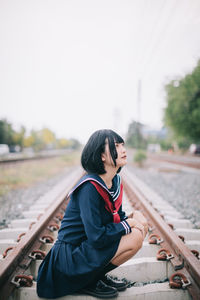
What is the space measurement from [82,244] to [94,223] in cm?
24

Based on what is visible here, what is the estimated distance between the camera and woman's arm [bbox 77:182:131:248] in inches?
55.4

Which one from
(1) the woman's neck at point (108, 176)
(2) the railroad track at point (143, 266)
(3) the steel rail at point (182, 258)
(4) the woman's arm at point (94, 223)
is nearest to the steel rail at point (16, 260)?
(2) the railroad track at point (143, 266)

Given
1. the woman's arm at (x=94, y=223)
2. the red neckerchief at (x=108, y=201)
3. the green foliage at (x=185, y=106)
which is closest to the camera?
the woman's arm at (x=94, y=223)

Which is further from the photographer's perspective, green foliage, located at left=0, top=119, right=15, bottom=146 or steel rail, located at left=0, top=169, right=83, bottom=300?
green foliage, located at left=0, top=119, right=15, bottom=146

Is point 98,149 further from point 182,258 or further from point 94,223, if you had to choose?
point 182,258

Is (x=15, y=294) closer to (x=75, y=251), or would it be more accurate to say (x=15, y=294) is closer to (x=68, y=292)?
(x=68, y=292)

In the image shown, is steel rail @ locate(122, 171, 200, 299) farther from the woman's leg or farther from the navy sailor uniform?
the navy sailor uniform

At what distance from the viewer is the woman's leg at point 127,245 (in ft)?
5.02

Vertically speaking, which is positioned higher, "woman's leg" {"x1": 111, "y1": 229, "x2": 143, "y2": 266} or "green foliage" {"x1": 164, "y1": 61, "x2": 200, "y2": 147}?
"green foliage" {"x1": 164, "y1": 61, "x2": 200, "y2": 147}

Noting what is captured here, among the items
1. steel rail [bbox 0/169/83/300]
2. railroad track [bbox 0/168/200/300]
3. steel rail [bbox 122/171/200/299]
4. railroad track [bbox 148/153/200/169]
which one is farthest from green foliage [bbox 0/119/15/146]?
steel rail [bbox 122/171/200/299]

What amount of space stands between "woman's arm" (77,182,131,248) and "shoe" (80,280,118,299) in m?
0.44

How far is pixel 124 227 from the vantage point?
1.52 meters

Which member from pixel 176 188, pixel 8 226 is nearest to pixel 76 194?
pixel 8 226

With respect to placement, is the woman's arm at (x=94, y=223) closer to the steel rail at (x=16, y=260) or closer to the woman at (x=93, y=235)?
the woman at (x=93, y=235)
